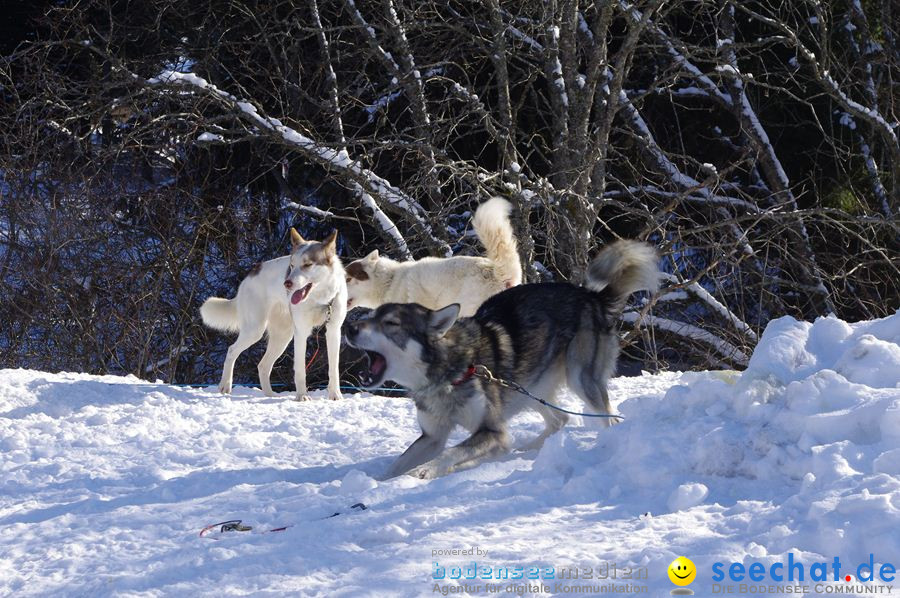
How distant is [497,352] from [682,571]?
2.66 meters

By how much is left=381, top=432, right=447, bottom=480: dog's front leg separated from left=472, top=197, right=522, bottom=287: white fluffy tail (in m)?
4.53

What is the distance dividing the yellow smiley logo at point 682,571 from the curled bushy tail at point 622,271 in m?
3.12

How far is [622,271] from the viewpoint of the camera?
20.5 ft

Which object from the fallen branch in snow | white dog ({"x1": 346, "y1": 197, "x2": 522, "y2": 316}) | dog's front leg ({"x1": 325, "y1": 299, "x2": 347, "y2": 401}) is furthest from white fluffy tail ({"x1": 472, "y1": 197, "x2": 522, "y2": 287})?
the fallen branch in snow

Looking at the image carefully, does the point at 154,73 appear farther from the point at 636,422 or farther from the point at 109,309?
the point at 636,422

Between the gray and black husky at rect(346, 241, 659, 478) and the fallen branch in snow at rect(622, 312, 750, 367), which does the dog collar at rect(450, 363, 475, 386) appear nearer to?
the gray and black husky at rect(346, 241, 659, 478)

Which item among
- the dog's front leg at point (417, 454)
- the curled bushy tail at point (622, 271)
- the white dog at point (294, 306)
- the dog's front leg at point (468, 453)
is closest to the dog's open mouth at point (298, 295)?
the white dog at point (294, 306)

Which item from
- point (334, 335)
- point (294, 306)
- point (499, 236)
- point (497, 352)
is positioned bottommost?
point (497, 352)

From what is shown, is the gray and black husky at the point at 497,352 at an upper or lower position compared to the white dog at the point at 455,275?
lower

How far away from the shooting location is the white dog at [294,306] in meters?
8.45

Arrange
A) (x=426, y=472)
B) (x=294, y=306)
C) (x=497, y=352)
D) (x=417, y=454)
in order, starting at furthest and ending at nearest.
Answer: (x=294, y=306) < (x=497, y=352) < (x=417, y=454) < (x=426, y=472)

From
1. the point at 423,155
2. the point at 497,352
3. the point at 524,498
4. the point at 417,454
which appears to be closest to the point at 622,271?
the point at 497,352

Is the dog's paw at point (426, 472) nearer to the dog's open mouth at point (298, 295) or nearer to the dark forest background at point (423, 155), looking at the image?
the dog's open mouth at point (298, 295)

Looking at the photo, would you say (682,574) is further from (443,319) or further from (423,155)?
(423,155)
